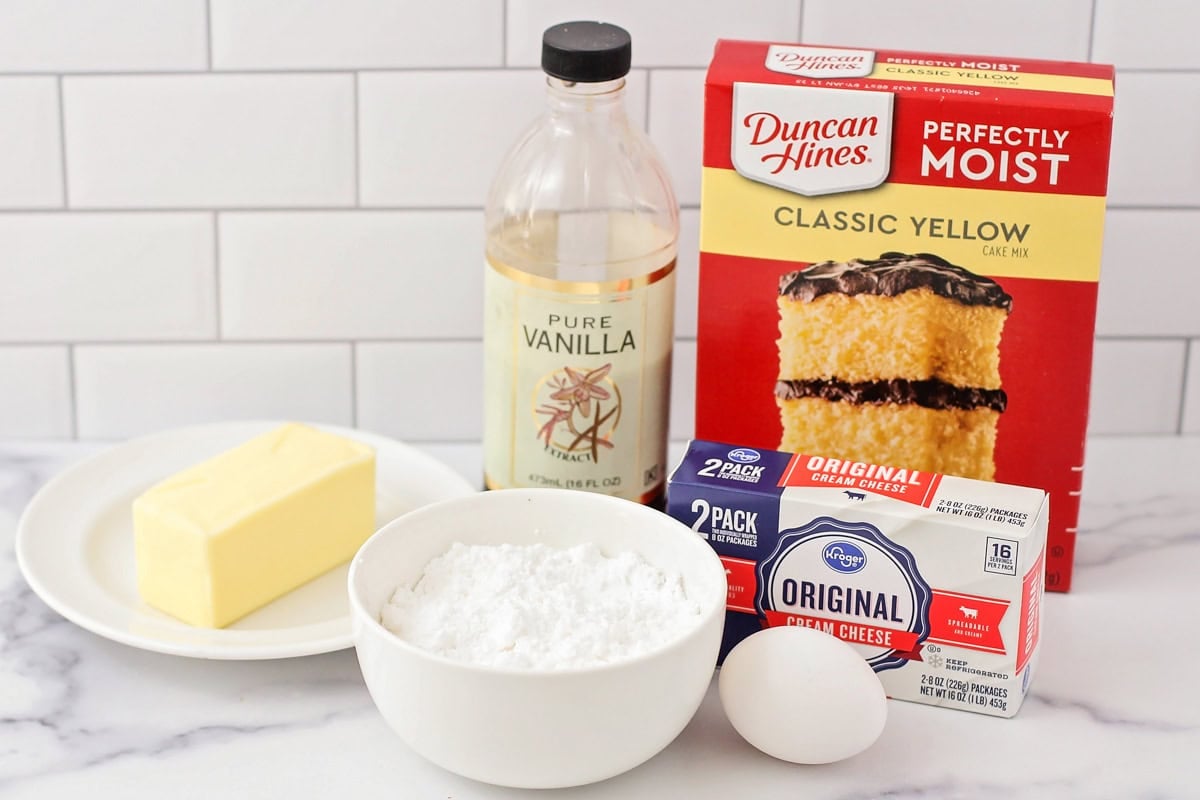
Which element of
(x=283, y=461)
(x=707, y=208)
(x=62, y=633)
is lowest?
(x=62, y=633)

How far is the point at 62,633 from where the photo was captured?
1011 millimetres

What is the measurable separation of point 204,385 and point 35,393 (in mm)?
145

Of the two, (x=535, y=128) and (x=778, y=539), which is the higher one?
(x=535, y=128)

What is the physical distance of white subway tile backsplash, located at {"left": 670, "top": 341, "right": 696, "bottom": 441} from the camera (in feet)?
4.17

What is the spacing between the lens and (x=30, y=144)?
3.87ft

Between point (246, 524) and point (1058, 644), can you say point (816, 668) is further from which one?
point (246, 524)

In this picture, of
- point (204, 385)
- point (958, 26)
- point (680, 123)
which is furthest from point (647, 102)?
point (204, 385)

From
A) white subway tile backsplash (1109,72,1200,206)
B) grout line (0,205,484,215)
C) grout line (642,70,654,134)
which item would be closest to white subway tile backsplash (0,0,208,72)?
grout line (0,205,484,215)

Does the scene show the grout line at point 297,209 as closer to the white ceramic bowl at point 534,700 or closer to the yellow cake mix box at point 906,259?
the yellow cake mix box at point 906,259

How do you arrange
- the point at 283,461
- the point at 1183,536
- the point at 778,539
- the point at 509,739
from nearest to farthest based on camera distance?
the point at 509,739 < the point at 778,539 < the point at 283,461 < the point at 1183,536

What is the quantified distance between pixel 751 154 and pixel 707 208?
5 cm

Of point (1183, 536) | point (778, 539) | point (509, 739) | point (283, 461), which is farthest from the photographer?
point (1183, 536)

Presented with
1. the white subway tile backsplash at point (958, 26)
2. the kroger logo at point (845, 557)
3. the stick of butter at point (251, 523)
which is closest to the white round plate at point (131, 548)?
the stick of butter at point (251, 523)

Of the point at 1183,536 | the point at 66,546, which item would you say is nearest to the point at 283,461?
the point at 66,546
